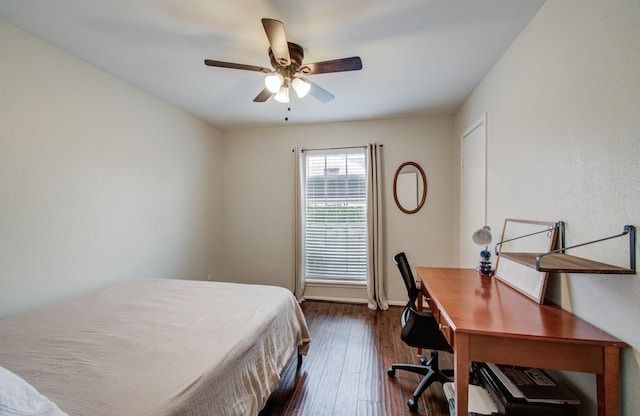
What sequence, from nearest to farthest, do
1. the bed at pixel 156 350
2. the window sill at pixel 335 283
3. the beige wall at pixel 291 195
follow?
the bed at pixel 156 350 < the beige wall at pixel 291 195 < the window sill at pixel 335 283

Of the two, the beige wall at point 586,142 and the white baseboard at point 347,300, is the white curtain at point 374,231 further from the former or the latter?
the beige wall at point 586,142

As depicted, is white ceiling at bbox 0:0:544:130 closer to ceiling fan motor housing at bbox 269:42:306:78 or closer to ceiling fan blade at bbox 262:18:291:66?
ceiling fan motor housing at bbox 269:42:306:78

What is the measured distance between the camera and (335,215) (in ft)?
12.1

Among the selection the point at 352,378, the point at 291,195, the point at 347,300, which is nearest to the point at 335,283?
the point at 347,300

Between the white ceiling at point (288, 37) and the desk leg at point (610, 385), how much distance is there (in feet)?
6.09

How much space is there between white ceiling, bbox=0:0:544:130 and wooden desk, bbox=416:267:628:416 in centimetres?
176

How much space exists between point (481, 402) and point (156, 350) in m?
1.69

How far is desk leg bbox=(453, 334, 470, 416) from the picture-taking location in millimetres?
1103

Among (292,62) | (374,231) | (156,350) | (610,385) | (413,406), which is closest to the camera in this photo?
(610,385)

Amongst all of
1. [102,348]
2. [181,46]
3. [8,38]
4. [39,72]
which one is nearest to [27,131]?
[39,72]

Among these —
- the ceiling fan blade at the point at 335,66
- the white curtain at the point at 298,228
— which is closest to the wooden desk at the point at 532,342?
the ceiling fan blade at the point at 335,66

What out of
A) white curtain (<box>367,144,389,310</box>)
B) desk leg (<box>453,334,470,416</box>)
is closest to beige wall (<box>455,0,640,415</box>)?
desk leg (<box>453,334,470,416</box>)

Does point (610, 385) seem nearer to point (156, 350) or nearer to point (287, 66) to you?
point (156, 350)

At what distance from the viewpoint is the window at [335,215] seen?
3.58m
